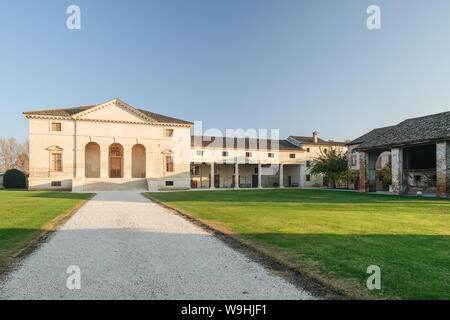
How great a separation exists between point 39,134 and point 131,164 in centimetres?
1155

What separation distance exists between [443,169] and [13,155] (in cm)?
8439

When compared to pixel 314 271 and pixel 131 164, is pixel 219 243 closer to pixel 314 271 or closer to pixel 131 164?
pixel 314 271

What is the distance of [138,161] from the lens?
130ft

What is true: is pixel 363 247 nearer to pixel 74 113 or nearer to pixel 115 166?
pixel 115 166

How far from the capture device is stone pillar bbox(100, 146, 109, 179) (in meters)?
35.0

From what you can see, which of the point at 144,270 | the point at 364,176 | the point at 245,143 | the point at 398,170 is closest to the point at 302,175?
the point at 245,143

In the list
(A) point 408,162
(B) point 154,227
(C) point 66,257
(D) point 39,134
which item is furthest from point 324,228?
(D) point 39,134

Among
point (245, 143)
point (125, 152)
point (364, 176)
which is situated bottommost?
point (364, 176)

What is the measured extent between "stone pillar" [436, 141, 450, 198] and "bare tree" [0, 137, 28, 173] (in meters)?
75.7

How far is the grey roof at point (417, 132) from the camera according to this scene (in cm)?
2273

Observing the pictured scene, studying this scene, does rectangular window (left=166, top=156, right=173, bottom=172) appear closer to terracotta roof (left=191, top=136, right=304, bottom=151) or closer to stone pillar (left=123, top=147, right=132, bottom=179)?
stone pillar (left=123, top=147, right=132, bottom=179)

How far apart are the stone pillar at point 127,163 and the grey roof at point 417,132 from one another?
2927 cm

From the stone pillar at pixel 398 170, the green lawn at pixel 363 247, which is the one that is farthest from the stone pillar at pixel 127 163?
the stone pillar at pixel 398 170

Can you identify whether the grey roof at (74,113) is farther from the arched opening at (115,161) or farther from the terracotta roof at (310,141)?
the terracotta roof at (310,141)
